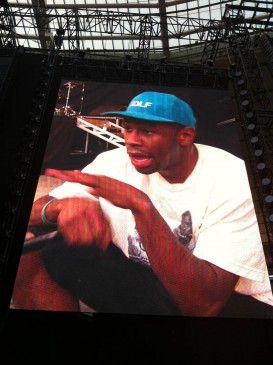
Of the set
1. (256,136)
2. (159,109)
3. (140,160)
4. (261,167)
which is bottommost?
(261,167)

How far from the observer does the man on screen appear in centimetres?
906

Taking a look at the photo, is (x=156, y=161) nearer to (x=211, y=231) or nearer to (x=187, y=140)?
(x=187, y=140)

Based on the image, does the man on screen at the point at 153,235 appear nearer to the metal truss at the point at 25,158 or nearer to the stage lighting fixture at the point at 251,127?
the metal truss at the point at 25,158

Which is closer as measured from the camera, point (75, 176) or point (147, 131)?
point (75, 176)

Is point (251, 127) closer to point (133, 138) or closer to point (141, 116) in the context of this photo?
point (141, 116)

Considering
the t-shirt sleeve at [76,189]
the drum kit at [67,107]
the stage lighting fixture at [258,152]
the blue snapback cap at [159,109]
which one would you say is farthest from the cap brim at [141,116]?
the stage lighting fixture at [258,152]

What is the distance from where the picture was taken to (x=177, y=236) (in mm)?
10141

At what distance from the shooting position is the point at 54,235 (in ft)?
32.9

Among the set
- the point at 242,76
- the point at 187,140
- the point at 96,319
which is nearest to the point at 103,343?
the point at 96,319

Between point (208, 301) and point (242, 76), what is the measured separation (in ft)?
31.8

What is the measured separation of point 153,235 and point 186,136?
381cm

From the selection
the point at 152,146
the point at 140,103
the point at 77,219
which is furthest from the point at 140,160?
the point at 77,219

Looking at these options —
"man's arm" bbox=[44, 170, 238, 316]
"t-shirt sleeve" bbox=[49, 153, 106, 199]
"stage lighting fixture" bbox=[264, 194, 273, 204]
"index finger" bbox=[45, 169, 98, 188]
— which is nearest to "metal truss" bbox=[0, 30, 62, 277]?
"index finger" bbox=[45, 169, 98, 188]

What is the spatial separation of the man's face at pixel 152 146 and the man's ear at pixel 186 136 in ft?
0.43
